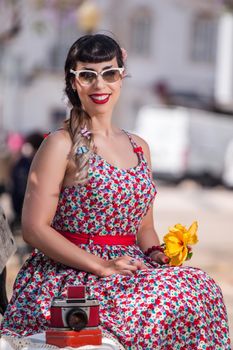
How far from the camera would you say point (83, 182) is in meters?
6.08

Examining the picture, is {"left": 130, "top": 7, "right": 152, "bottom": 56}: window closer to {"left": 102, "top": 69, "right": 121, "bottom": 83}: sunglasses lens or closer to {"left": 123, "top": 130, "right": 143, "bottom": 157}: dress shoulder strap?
{"left": 123, "top": 130, "right": 143, "bottom": 157}: dress shoulder strap

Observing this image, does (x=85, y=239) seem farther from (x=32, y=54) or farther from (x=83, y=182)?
(x=32, y=54)

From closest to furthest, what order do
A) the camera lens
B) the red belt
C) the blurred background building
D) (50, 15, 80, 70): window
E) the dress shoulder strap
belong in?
the camera lens → the red belt → the dress shoulder strap → the blurred background building → (50, 15, 80, 70): window

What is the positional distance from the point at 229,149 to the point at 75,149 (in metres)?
28.5

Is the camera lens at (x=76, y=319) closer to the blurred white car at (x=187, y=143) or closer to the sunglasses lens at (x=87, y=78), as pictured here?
the sunglasses lens at (x=87, y=78)

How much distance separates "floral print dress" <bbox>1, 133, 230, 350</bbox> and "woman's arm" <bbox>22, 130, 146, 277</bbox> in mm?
61

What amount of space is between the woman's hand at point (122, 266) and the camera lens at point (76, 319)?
41cm

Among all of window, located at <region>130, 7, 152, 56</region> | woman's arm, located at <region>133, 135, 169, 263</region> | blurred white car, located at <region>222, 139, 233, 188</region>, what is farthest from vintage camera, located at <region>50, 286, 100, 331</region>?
window, located at <region>130, 7, 152, 56</region>

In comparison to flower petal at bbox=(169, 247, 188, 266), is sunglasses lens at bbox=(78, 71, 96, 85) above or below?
above

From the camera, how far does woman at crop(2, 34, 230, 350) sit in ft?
19.0

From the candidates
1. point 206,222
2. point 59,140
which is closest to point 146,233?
point 59,140

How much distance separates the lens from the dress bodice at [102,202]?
611 cm

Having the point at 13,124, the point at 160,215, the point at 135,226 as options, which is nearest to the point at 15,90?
the point at 13,124

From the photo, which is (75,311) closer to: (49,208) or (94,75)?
(49,208)
